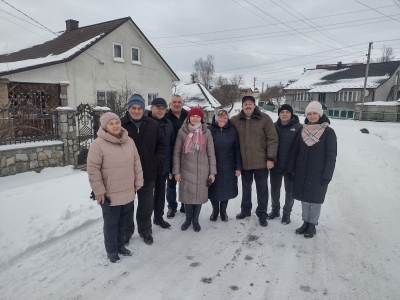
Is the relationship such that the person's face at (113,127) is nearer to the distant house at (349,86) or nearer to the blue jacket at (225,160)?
the blue jacket at (225,160)

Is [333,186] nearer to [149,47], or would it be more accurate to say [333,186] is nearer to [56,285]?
[56,285]

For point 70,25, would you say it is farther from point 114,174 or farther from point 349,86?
point 349,86

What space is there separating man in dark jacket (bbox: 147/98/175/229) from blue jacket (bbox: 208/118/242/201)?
61cm

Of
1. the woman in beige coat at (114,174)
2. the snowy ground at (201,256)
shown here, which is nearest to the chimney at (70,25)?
the snowy ground at (201,256)

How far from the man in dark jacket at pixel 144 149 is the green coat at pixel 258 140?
1.22 m

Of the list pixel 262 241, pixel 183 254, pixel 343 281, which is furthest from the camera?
pixel 262 241

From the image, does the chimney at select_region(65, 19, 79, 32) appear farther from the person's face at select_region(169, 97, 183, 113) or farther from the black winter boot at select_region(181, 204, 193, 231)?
the black winter boot at select_region(181, 204, 193, 231)

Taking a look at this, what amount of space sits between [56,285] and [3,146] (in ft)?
13.8

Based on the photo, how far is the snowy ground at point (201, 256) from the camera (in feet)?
8.34

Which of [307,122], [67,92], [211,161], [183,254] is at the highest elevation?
[67,92]

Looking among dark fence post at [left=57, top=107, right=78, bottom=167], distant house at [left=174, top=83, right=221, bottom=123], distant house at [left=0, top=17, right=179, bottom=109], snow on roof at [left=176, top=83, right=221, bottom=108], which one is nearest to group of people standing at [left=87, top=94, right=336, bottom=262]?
dark fence post at [left=57, top=107, right=78, bottom=167]

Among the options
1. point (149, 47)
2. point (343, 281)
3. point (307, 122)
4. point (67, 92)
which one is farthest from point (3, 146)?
point (149, 47)

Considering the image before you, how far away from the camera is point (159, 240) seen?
3473mm

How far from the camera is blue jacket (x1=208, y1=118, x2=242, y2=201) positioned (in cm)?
382
